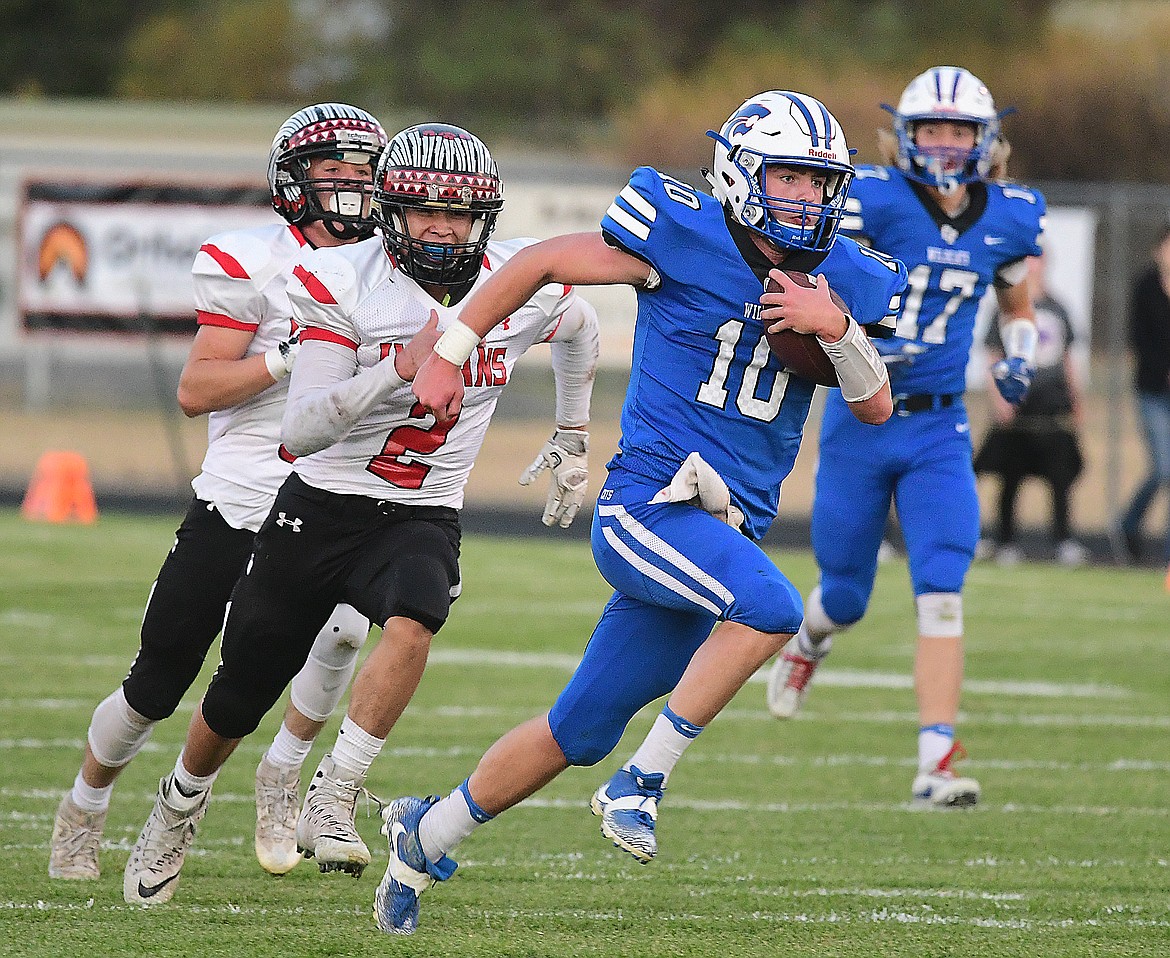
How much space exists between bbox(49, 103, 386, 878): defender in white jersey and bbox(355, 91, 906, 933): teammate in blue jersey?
0.76 meters

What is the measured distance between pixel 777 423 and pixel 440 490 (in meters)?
0.82

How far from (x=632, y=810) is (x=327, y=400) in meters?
1.08

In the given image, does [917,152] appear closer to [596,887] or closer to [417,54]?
[596,887]

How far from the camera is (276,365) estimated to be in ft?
14.6

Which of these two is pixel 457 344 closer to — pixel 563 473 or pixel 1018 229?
pixel 563 473

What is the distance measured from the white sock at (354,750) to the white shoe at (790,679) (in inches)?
110

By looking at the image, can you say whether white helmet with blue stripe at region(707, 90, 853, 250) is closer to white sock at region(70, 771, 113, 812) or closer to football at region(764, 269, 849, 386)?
football at region(764, 269, 849, 386)

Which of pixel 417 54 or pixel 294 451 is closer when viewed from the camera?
pixel 294 451

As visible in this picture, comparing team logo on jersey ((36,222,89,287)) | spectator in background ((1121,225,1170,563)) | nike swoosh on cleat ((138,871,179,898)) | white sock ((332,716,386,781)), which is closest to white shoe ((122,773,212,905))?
nike swoosh on cleat ((138,871,179,898))

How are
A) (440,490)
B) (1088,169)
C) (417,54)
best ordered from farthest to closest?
(417,54), (1088,169), (440,490)

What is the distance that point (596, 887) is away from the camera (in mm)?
4688

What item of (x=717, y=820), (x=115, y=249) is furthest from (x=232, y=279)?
(x=115, y=249)

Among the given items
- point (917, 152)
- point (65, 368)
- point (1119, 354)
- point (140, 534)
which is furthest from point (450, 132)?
point (65, 368)

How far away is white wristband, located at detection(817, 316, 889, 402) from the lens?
13.1 ft
